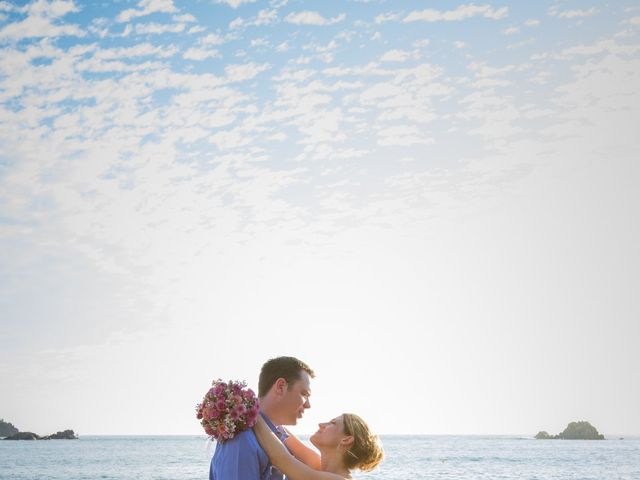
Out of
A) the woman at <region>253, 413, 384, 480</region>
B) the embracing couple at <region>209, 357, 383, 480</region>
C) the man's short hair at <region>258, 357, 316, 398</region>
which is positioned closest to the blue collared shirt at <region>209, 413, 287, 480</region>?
the embracing couple at <region>209, 357, 383, 480</region>

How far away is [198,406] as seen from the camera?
5285mm

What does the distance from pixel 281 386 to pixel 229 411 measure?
0.49 metres

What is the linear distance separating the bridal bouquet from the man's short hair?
32 centimetres

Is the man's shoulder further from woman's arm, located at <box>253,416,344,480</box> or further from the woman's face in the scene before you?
the woman's face

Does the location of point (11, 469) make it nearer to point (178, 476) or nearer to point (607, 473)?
point (178, 476)

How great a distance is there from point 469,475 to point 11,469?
38970 mm

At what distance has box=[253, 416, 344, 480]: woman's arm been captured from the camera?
5.09 m

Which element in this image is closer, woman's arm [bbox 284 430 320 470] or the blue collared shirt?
the blue collared shirt

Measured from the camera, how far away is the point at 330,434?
231 inches

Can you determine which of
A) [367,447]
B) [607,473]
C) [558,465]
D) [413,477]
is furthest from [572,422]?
[367,447]

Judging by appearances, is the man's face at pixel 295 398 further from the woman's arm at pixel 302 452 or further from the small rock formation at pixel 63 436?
the small rock formation at pixel 63 436

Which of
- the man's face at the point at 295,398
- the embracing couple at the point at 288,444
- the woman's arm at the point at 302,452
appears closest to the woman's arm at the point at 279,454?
the embracing couple at the point at 288,444

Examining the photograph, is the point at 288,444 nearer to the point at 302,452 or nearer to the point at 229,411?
the point at 302,452

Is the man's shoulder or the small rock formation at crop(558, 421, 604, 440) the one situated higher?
the small rock formation at crop(558, 421, 604, 440)
